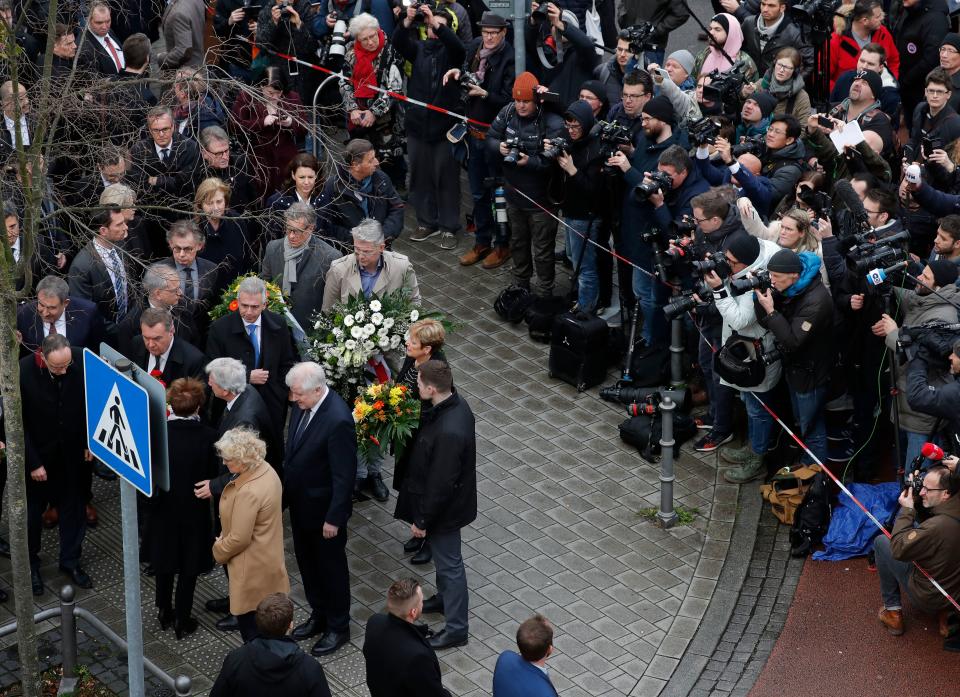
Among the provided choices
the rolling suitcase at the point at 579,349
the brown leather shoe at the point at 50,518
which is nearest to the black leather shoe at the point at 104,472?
the brown leather shoe at the point at 50,518

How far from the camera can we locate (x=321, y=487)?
368 inches

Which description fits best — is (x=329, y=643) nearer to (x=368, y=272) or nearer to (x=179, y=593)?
(x=179, y=593)

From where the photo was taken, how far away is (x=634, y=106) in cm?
1216

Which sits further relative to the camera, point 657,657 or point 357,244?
point 357,244

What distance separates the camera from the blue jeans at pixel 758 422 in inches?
433

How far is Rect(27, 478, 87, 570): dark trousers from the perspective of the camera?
10094 mm

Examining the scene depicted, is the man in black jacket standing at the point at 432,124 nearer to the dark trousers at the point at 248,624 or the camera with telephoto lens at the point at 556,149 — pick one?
the camera with telephoto lens at the point at 556,149

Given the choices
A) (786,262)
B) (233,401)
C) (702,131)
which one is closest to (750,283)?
(786,262)

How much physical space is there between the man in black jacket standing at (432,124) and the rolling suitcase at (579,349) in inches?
97.7

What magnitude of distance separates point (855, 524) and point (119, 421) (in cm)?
578

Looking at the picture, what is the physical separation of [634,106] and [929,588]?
4.89 m

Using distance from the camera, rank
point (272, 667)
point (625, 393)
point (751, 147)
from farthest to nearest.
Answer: point (625, 393), point (751, 147), point (272, 667)

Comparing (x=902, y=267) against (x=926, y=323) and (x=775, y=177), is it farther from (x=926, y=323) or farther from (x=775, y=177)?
(x=775, y=177)

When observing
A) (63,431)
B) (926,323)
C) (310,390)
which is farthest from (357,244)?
(926,323)
